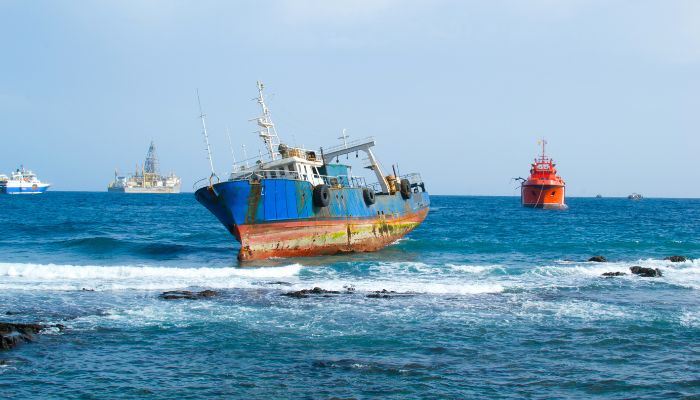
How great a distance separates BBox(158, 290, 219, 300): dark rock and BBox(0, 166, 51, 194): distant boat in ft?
462

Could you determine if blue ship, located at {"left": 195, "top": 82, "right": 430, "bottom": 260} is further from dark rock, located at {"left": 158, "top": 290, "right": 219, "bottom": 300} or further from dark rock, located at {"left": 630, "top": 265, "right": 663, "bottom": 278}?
dark rock, located at {"left": 630, "top": 265, "right": 663, "bottom": 278}

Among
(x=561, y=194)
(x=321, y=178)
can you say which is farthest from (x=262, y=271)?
(x=561, y=194)

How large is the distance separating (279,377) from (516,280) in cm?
1377

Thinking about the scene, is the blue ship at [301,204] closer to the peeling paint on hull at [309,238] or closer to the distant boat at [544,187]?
the peeling paint on hull at [309,238]

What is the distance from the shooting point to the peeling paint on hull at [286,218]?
24.9m

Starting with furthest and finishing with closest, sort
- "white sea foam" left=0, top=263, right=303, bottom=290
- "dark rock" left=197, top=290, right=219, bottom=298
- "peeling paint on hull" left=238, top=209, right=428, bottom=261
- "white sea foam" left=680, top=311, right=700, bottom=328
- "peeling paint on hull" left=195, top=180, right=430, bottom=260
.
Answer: "peeling paint on hull" left=238, top=209, right=428, bottom=261
"peeling paint on hull" left=195, top=180, right=430, bottom=260
"white sea foam" left=0, top=263, right=303, bottom=290
"dark rock" left=197, top=290, right=219, bottom=298
"white sea foam" left=680, top=311, right=700, bottom=328

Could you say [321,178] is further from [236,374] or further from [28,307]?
[236,374]

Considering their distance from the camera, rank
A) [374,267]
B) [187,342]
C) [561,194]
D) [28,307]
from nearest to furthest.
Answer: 1. [187,342]
2. [28,307]
3. [374,267]
4. [561,194]

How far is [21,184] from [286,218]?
134832mm

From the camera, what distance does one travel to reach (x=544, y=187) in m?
80.7

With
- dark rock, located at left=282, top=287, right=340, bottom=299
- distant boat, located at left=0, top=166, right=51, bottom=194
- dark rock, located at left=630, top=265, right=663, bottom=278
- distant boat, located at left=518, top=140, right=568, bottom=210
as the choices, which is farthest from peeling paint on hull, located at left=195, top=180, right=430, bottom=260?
distant boat, located at left=0, top=166, right=51, bottom=194

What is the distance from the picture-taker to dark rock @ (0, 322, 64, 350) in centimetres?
1080

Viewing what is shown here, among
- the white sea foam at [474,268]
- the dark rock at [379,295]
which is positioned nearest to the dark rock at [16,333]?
the dark rock at [379,295]

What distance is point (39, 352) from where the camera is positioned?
10547mm
